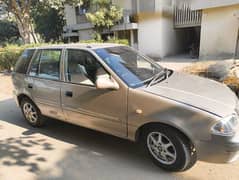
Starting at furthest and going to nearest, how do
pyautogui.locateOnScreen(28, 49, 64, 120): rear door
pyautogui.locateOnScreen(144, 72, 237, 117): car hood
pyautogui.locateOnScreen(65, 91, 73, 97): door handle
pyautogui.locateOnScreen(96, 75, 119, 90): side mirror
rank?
pyautogui.locateOnScreen(28, 49, 64, 120): rear door, pyautogui.locateOnScreen(65, 91, 73, 97): door handle, pyautogui.locateOnScreen(96, 75, 119, 90): side mirror, pyautogui.locateOnScreen(144, 72, 237, 117): car hood

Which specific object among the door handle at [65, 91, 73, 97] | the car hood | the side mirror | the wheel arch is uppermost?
the side mirror

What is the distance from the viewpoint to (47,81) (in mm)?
3865

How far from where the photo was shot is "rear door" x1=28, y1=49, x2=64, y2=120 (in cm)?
374

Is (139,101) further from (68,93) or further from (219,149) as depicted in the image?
(68,93)

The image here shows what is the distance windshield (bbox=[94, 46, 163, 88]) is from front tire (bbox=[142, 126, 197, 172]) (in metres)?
0.71

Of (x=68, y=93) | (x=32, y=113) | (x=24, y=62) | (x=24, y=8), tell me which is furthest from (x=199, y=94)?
(x=24, y=8)

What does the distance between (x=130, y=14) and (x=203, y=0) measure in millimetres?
5627

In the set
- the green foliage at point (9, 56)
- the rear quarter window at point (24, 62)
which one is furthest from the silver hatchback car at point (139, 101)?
the green foliage at point (9, 56)

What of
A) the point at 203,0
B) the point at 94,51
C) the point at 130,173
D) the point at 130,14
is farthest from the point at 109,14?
the point at 130,173

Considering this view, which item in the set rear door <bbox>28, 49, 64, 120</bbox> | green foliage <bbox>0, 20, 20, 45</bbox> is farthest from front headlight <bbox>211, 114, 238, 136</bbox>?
green foliage <bbox>0, 20, 20, 45</bbox>

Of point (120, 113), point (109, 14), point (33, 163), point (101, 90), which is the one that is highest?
point (109, 14)

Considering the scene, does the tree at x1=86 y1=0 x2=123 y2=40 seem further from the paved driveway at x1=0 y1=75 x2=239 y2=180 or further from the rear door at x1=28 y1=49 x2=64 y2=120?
the paved driveway at x1=0 y1=75 x2=239 y2=180

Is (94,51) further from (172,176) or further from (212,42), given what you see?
(212,42)

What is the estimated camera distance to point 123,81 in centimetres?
297
